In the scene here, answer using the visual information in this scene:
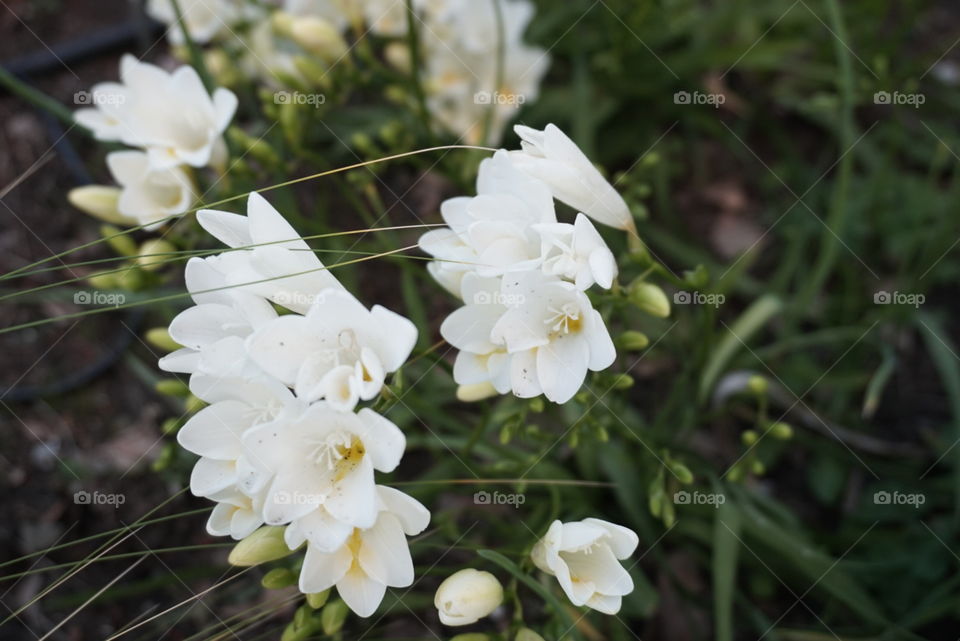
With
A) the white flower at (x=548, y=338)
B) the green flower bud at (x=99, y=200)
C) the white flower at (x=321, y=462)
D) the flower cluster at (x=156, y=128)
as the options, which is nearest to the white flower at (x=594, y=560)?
the white flower at (x=548, y=338)

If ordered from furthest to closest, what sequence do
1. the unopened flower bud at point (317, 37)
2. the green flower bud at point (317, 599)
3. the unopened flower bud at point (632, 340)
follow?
the unopened flower bud at point (317, 37), the unopened flower bud at point (632, 340), the green flower bud at point (317, 599)

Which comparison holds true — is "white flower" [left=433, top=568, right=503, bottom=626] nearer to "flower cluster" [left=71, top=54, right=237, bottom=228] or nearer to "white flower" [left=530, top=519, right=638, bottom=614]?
"white flower" [left=530, top=519, right=638, bottom=614]

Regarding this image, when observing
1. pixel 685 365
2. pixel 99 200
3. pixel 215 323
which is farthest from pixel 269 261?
pixel 685 365

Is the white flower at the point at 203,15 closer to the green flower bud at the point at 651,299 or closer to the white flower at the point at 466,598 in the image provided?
the green flower bud at the point at 651,299

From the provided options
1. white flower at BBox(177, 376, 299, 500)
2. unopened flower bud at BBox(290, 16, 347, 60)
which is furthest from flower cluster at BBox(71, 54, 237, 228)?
white flower at BBox(177, 376, 299, 500)

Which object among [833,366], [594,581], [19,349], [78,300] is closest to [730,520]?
[594,581]

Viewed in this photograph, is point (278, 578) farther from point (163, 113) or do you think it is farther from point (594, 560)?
point (163, 113)
